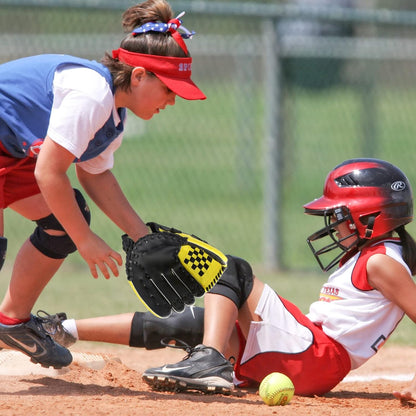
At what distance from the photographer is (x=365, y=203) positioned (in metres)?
3.82

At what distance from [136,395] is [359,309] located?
1073 mm

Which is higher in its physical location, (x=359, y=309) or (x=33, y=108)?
(x=33, y=108)

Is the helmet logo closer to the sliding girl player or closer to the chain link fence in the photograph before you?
the sliding girl player

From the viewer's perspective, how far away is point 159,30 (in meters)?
3.62

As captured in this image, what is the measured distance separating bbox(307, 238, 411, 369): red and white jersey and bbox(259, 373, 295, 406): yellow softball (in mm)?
417

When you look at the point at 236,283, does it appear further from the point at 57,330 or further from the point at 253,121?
the point at 253,121

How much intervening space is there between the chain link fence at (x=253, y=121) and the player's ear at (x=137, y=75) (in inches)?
158

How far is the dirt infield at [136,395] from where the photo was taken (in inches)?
125

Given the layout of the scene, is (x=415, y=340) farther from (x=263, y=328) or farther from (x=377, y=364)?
(x=263, y=328)

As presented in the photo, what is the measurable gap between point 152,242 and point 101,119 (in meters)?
0.57

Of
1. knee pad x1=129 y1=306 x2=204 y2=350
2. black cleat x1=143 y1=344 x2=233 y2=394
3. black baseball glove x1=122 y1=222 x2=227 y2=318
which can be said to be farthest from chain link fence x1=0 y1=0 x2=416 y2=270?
black cleat x1=143 y1=344 x2=233 y2=394

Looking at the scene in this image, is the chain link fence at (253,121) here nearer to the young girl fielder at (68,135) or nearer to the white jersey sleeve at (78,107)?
the young girl fielder at (68,135)

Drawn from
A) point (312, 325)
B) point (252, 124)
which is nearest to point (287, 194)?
point (252, 124)

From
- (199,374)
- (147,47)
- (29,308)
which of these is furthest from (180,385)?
(147,47)
